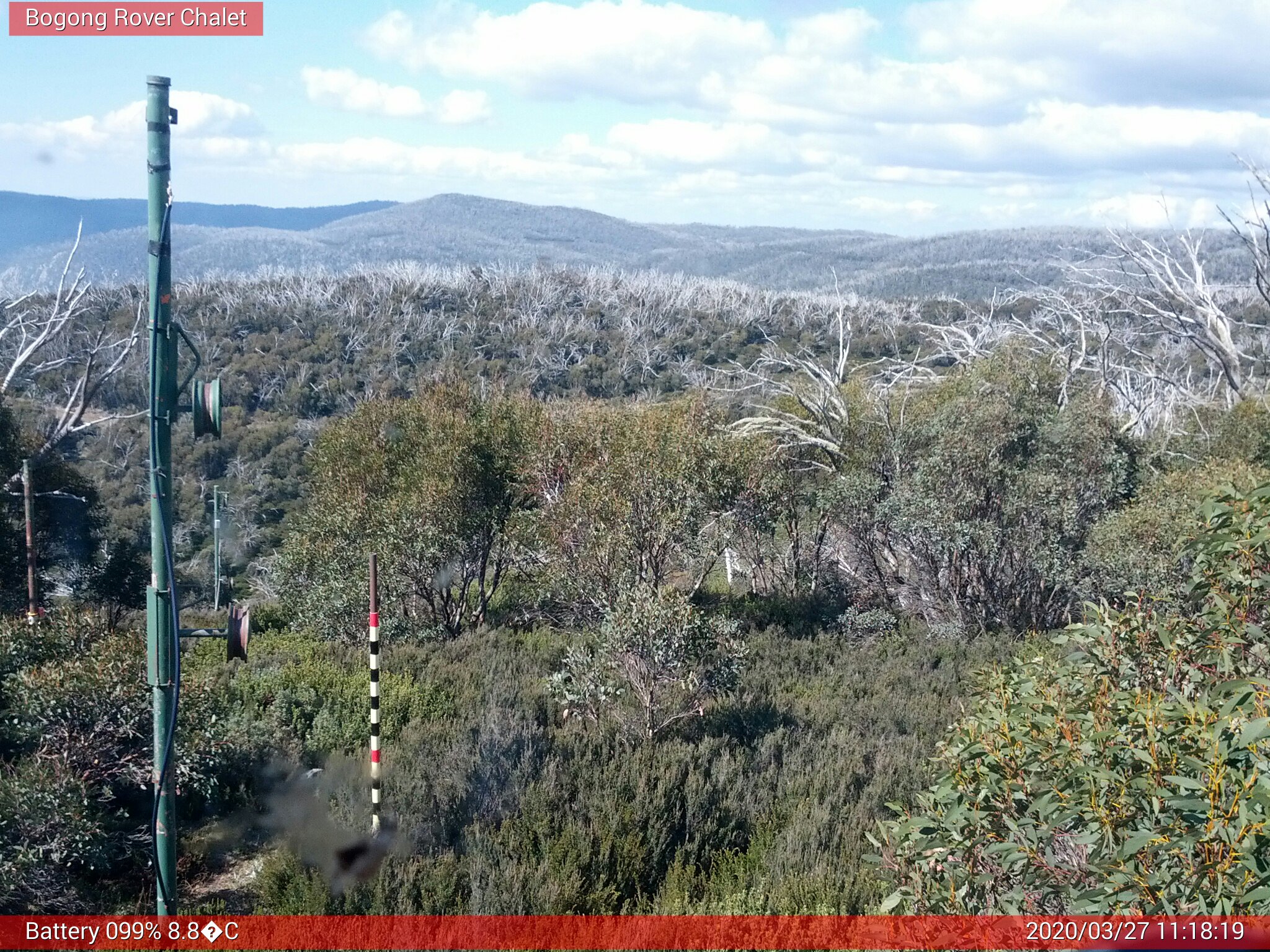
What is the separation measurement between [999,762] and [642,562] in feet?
30.8

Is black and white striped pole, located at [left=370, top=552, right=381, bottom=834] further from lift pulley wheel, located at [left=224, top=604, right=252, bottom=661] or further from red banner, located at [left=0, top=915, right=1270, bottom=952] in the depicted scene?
lift pulley wheel, located at [left=224, top=604, right=252, bottom=661]

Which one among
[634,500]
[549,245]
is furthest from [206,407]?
[549,245]

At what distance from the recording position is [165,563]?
3.92 m

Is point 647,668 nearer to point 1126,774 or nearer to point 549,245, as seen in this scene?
point 1126,774

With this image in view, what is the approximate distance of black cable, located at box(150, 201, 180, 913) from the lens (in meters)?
3.83

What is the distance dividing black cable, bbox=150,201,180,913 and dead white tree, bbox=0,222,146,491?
1.33m

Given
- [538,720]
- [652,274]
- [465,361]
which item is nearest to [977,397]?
[538,720]

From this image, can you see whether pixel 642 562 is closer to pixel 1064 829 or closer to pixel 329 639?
pixel 329 639

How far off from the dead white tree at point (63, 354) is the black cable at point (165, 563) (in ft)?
4.35

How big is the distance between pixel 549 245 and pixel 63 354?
121 m

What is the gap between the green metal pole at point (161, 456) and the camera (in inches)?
150

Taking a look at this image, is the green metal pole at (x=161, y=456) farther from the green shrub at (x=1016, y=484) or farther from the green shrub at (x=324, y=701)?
the green shrub at (x=1016, y=484)

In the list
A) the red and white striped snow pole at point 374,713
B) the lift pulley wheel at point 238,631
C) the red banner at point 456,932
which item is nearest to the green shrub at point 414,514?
the red and white striped snow pole at point 374,713

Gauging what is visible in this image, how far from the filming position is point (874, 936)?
417 cm
